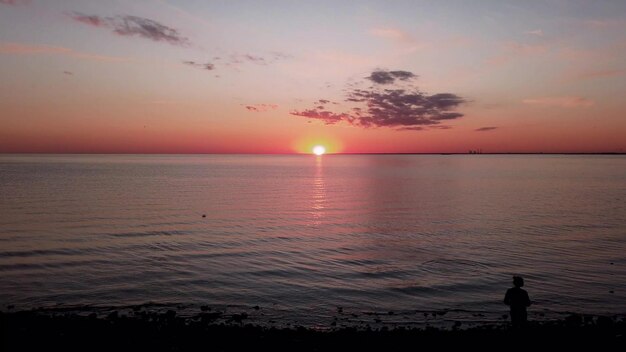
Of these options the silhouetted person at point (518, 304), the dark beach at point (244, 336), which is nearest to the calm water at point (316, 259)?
the dark beach at point (244, 336)

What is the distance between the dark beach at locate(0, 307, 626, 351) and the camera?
1603cm

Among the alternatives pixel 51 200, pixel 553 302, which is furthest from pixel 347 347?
pixel 51 200

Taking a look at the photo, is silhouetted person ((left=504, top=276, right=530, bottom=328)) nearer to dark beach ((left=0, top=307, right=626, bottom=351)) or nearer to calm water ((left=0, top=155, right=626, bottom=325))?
dark beach ((left=0, top=307, right=626, bottom=351))

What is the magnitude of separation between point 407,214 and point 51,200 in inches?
2144

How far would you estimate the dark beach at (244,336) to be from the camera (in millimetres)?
16031

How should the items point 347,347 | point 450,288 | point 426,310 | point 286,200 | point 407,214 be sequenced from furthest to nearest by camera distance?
1. point 286,200
2. point 407,214
3. point 450,288
4. point 426,310
5. point 347,347

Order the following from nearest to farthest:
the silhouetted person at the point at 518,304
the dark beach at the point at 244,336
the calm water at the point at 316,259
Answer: the silhouetted person at the point at 518,304, the dark beach at the point at 244,336, the calm water at the point at 316,259

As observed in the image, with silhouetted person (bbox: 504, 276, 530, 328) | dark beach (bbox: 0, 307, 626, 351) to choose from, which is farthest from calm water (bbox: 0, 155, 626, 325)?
silhouetted person (bbox: 504, 276, 530, 328)

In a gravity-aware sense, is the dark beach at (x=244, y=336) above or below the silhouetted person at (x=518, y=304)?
below

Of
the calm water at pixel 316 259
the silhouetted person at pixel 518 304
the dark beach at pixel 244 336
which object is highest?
the silhouetted person at pixel 518 304

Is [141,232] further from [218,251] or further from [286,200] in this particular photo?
[286,200]

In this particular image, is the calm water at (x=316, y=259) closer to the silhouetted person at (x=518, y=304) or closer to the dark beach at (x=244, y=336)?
the dark beach at (x=244, y=336)

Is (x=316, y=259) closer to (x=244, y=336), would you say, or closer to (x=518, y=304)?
(x=244, y=336)

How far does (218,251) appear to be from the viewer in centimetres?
3659
